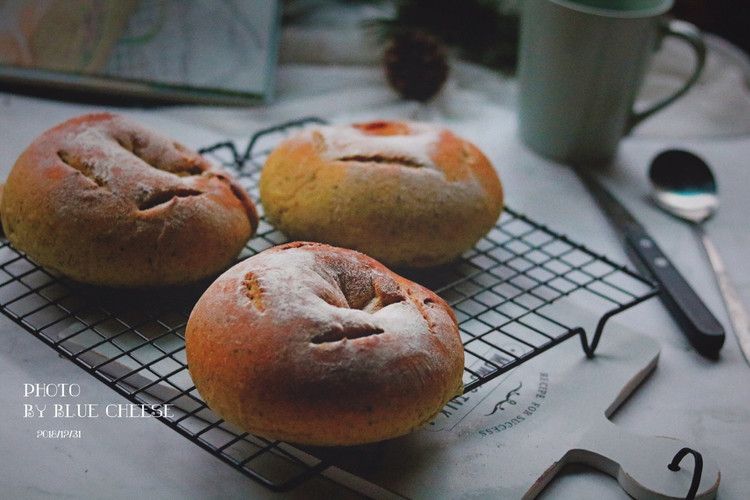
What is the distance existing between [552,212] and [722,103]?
0.79 m

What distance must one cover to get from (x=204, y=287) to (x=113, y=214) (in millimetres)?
186

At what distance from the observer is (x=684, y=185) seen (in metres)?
1.66

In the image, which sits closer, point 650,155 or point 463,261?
point 463,261

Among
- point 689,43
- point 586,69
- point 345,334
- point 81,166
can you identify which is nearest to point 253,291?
point 345,334

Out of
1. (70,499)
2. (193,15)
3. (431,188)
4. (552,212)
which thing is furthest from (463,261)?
(193,15)

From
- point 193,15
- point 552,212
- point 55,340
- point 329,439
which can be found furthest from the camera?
point 193,15

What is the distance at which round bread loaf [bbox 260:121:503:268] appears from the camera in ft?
3.93

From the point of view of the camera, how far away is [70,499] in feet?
2.79

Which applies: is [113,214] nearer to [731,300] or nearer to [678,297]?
[678,297]

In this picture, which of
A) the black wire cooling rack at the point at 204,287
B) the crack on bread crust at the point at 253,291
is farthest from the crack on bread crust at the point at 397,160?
the crack on bread crust at the point at 253,291

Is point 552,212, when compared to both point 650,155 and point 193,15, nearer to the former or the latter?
point 650,155

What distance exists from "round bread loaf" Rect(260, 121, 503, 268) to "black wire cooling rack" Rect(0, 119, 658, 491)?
8cm

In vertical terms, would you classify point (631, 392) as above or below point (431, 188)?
Answer: below

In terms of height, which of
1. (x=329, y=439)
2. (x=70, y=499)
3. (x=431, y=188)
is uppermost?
(x=431, y=188)
